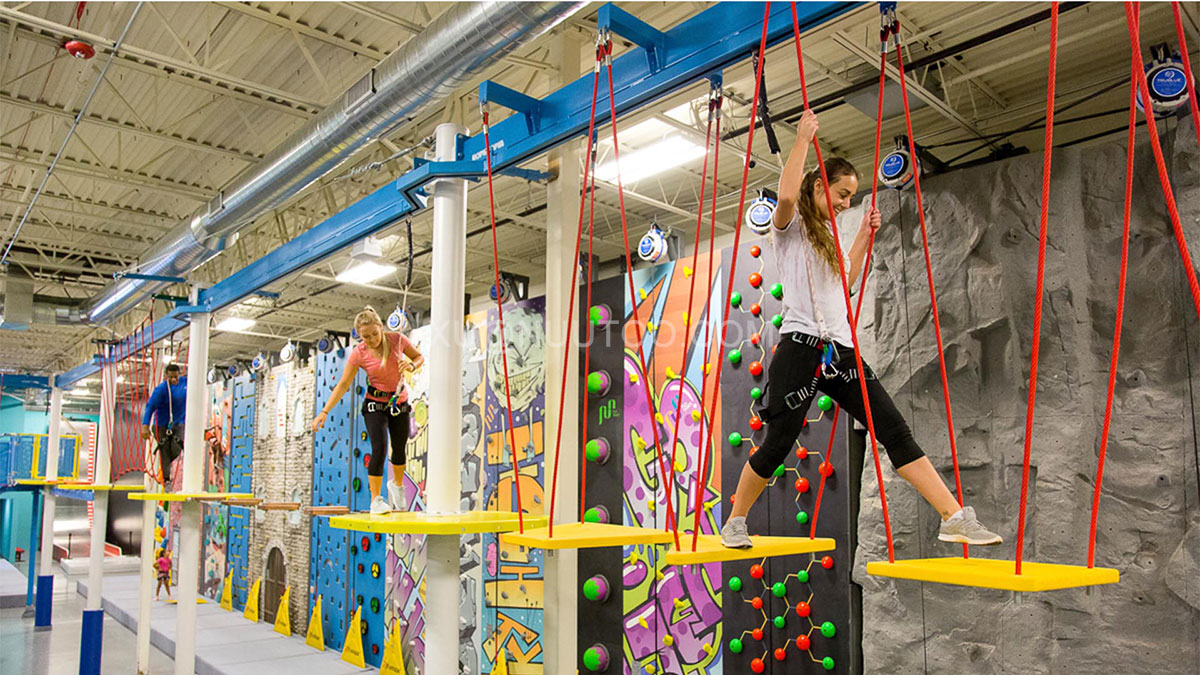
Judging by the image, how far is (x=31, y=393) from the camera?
20281 millimetres

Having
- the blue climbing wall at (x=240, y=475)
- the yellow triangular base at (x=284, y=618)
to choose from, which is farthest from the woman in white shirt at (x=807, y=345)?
the blue climbing wall at (x=240, y=475)

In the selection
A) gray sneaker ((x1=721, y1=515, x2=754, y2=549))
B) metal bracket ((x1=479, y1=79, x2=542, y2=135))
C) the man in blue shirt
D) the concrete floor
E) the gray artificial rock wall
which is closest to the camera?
gray sneaker ((x1=721, y1=515, x2=754, y2=549))

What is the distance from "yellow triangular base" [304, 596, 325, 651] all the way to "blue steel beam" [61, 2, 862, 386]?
544 cm

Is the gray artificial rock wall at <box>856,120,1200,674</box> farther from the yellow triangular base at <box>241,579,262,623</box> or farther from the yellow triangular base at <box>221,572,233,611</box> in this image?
the yellow triangular base at <box>221,572,233,611</box>

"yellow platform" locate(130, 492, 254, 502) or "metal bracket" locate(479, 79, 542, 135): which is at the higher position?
"metal bracket" locate(479, 79, 542, 135)

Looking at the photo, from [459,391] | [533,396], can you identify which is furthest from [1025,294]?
[533,396]

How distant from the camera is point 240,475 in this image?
37.2 feet

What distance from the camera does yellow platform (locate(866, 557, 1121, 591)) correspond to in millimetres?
1778

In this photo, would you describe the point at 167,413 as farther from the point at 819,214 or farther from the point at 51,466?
the point at 819,214

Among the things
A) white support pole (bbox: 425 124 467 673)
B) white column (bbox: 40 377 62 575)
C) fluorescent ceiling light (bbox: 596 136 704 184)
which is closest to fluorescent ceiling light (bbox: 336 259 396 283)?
fluorescent ceiling light (bbox: 596 136 704 184)

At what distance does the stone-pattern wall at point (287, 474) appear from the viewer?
9.30 metres

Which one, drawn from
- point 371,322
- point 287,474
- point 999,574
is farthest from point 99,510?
point 999,574

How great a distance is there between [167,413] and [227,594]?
5.53 metres

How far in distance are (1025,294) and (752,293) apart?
1531 millimetres
